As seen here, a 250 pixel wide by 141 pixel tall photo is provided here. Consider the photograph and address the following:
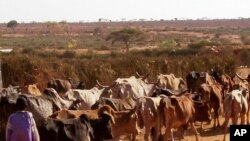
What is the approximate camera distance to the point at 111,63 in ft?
81.5

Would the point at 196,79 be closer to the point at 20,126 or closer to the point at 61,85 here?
the point at 61,85

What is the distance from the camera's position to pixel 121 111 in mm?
13383

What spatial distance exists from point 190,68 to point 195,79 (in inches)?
250

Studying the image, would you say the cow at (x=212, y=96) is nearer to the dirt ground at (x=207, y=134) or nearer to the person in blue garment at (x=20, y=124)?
the dirt ground at (x=207, y=134)

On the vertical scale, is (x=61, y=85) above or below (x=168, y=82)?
above

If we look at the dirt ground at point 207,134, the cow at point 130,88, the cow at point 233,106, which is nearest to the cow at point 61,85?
the cow at point 130,88

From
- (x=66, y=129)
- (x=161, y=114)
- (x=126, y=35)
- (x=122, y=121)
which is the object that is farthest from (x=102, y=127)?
(x=126, y=35)

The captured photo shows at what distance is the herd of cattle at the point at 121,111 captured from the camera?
35.4ft

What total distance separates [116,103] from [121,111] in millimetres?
1013

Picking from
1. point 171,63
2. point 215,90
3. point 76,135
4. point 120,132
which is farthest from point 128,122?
point 171,63

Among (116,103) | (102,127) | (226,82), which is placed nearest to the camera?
(102,127)

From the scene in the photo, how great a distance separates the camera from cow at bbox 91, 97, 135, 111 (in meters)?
14.1

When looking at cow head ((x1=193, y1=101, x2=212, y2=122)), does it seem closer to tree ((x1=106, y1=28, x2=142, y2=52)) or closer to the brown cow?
the brown cow

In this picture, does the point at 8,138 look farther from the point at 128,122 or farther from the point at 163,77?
the point at 163,77
